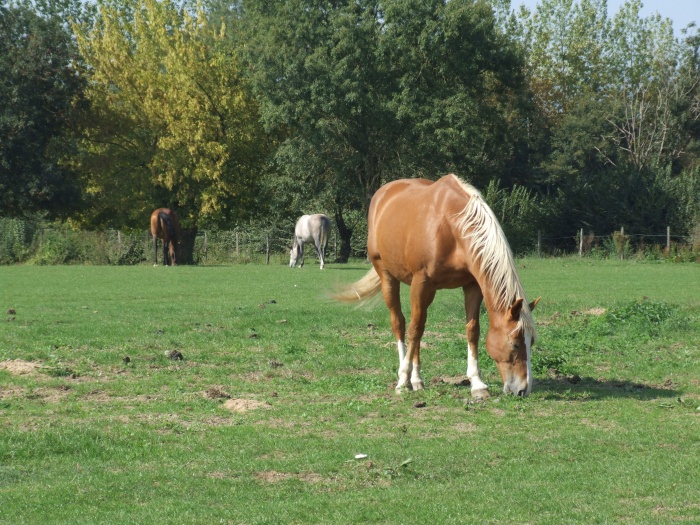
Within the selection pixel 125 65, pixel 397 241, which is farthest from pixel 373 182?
pixel 397 241

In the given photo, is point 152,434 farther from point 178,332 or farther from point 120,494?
point 178,332

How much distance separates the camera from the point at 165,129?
140ft

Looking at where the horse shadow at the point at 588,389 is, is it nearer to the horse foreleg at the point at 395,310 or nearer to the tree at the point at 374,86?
the horse foreleg at the point at 395,310

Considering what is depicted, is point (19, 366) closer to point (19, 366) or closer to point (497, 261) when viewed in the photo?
point (19, 366)

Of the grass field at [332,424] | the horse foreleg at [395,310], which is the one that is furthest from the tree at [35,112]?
the horse foreleg at [395,310]

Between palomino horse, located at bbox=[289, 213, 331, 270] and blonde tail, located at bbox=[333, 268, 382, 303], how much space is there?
23.4 metres

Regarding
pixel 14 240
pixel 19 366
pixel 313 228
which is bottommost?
pixel 19 366

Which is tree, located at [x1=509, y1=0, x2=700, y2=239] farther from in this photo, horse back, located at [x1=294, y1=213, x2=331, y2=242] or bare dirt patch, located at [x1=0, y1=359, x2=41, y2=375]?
bare dirt patch, located at [x1=0, y1=359, x2=41, y2=375]

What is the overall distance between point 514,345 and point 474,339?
33.2 inches

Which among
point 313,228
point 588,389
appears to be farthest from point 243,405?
point 313,228

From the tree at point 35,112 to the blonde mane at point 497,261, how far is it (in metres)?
34.3

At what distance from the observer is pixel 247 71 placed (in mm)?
41531

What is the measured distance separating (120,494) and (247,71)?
3769cm

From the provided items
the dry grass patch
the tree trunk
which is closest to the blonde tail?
the dry grass patch
